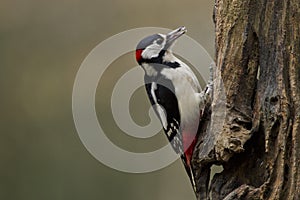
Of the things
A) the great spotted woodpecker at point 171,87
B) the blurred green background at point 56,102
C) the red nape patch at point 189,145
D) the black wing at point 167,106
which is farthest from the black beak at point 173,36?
the blurred green background at point 56,102

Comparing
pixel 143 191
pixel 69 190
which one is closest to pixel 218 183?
pixel 143 191

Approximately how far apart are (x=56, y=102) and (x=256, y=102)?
298 centimetres

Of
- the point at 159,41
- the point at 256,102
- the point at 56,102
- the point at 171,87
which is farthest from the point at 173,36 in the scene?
the point at 56,102

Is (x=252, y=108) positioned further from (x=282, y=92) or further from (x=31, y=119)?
(x=31, y=119)

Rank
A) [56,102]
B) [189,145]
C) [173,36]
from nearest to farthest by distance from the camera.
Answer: [189,145] < [173,36] < [56,102]

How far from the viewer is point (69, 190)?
4.94 m

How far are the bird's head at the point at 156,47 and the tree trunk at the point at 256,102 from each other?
39 centimetres

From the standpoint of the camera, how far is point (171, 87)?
260 cm

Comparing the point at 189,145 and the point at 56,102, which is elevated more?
the point at 56,102

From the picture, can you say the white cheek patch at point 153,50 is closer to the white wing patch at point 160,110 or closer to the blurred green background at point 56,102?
the white wing patch at point 160,110

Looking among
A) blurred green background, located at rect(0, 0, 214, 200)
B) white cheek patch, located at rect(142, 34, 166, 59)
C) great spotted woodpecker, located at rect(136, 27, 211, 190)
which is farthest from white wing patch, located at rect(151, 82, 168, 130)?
blurred green background, located at rect(0, 0, 214, 200)

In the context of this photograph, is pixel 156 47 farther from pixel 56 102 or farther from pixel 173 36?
pixel 56 102

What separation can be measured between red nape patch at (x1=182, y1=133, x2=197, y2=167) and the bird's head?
12.0 inches

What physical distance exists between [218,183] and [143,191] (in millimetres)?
2577
